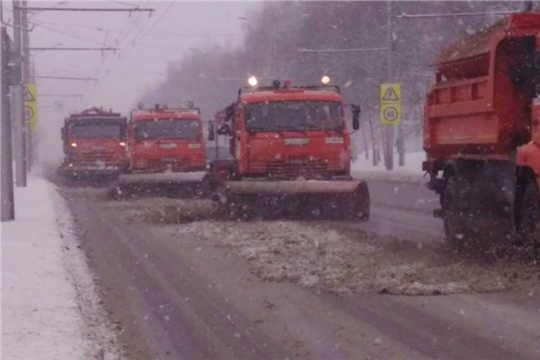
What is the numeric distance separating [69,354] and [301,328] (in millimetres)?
2240

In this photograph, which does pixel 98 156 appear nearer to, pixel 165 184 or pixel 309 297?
pixel 165 184

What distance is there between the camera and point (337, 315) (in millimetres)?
9031

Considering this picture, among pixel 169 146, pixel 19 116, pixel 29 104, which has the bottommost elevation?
pixel 169 146

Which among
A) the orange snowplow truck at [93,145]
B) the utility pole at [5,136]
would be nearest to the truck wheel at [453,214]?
the utility pole at [5,136]

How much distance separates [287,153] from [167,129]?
32.5 feet

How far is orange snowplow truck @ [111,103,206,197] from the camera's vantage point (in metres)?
28.4

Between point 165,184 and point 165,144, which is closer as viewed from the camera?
point 165,184

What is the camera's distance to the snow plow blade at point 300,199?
18391 millimetres

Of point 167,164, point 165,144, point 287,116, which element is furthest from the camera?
point 165,144

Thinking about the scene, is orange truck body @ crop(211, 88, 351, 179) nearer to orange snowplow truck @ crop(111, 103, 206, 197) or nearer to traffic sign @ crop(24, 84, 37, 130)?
orange snowplow truck @ crop(111, 103, 206, 197)

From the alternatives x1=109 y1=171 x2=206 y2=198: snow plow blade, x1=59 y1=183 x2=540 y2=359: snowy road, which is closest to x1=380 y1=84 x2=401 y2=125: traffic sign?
x1=109 y1=171 x2=206 y2=198: snow plow blade

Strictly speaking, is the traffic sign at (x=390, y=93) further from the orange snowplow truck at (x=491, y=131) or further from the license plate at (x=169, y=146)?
the orange snowplow truck at (x=491, y=131)

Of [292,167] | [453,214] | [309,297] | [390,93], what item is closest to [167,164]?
[292,167]

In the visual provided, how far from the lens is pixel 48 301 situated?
9.07 metres
